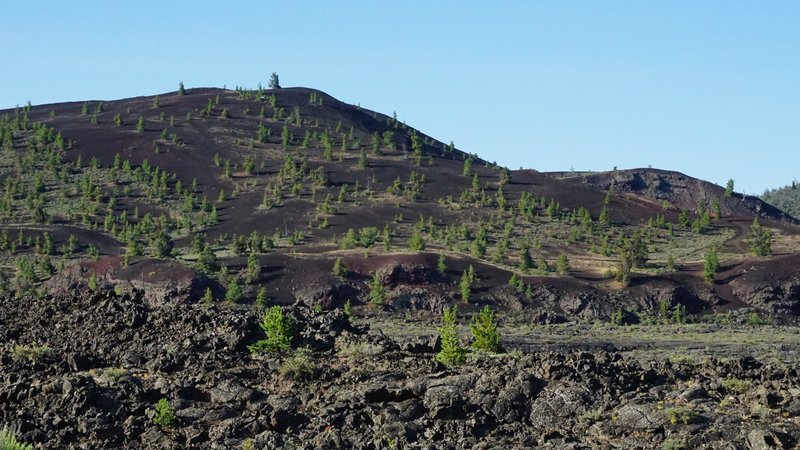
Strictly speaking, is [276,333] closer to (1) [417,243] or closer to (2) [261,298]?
(2) [261,298]

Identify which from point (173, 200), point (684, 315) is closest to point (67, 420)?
point (684, 315)

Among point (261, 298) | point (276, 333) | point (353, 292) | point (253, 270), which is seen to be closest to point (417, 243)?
point (353, 292)

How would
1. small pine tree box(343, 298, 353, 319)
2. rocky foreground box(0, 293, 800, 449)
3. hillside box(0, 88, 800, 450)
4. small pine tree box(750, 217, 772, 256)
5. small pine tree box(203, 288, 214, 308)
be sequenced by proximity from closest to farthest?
rocky foreground box(0, 293, 800, 449) → hillside box(0, 88, 800, 450) → small pine tree box(343, 298, 353, 319) → small pine tree box(203, 288, 214, 308) → small pine tree box(750, 217, 772, 256)

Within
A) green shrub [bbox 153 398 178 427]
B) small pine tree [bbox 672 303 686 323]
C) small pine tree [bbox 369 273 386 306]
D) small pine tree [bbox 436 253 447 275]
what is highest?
green shrub [bbox 153 398 178 427]

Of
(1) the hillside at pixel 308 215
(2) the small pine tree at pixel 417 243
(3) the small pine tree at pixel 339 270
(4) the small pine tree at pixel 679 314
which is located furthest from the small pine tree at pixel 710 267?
(3) the small pine tree at pixel 339 270

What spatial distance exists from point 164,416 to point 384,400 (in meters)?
5.28

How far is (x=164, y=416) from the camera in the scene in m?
28.3

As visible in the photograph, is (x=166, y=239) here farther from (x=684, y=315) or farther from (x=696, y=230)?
(x=696, y=230)

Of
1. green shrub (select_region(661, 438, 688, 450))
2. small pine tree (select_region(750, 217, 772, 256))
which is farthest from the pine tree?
green shrub (select_region(661, 438, 688, 450))

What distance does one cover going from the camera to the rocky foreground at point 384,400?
25516mm

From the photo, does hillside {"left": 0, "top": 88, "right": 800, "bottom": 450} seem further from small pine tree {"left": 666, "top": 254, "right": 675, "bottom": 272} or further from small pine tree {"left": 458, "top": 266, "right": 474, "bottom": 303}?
small pine tree {"left": 458, "top": 266, "right": 474, "bottom": 303}

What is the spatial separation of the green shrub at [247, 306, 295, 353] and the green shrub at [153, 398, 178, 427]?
7.08 metres

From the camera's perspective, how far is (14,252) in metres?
95.8

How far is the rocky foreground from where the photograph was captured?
2552 centimetres
